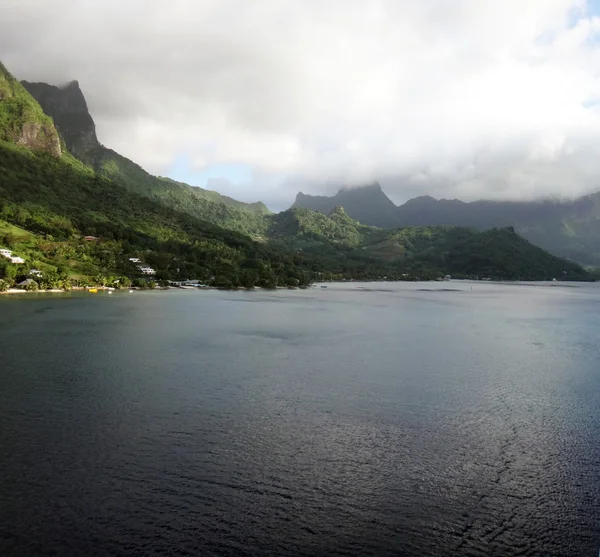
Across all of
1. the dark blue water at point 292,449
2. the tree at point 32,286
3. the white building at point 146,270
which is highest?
the white building at point 146,270

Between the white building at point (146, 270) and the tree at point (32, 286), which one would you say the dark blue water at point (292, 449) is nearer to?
the tree at point (32, 286)

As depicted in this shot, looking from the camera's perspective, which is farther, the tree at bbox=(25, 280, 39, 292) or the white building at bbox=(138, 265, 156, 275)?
the white building at bbox=(138, 265, 156, 275)

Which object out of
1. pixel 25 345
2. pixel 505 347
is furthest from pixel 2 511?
pixel 505 347

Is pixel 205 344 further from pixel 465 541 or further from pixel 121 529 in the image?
pixel 465 541

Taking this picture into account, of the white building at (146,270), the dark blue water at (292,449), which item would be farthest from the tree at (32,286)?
the dark blue water at (292,449)

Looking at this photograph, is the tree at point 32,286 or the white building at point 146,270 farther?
the white building at point 146,270

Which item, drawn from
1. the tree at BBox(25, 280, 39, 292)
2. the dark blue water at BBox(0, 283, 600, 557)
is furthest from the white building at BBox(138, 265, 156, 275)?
the dark blue water at BBox(0, 283, 600, 557)

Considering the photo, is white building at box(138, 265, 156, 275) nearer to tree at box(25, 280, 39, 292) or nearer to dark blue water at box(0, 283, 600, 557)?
tree at box(25, 280, 39, 292)

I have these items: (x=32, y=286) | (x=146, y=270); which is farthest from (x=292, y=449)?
(x=146, y=270)
